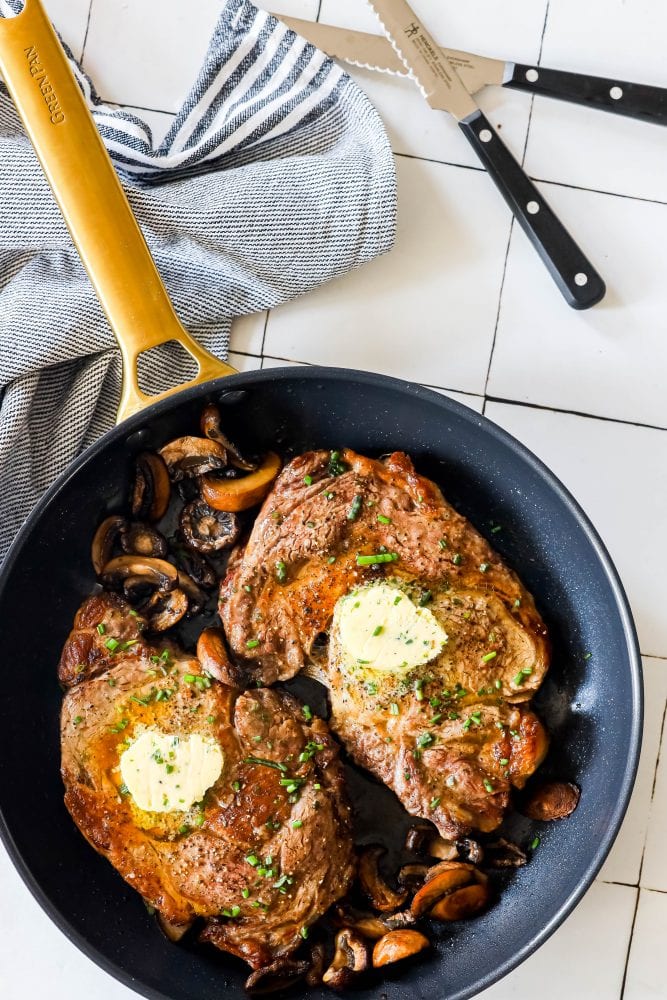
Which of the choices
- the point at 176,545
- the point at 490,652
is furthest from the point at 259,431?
the point at 490,652

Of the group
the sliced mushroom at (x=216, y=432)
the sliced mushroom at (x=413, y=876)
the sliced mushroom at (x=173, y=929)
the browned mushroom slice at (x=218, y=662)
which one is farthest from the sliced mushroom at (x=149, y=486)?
the sliced mushroom at (x=413, y=876)

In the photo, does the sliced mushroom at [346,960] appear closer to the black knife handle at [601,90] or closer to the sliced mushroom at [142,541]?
the sliced mushroom at [142,541]

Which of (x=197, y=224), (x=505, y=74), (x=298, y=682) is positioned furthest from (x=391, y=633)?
(x=505, y=74)

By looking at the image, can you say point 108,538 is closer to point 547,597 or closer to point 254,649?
point 254,649

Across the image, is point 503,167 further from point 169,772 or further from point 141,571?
point 169,772

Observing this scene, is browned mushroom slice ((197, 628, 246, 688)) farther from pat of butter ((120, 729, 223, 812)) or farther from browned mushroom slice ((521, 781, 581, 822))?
browned mushroom slice ((521, 781, 581, 822))

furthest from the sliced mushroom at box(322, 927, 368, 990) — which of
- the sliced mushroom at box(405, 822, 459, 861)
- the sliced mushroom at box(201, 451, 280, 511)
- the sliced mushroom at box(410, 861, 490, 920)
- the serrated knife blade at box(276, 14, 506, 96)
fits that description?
the serrated knife blade at box(276, 14, 506, 96)
